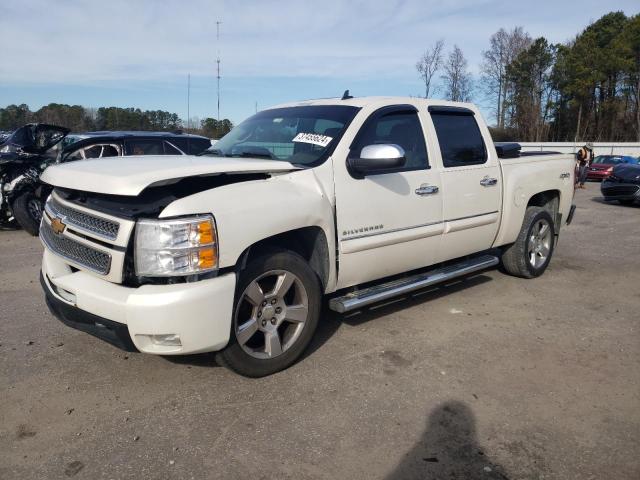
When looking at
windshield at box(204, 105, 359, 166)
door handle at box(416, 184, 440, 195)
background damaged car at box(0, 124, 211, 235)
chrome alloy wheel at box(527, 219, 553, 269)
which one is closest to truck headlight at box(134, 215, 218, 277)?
windshield at box(204, 105, 359, 166)

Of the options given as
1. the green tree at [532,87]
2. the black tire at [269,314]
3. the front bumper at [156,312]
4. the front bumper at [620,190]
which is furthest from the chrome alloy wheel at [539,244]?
the green tree at [532,87]

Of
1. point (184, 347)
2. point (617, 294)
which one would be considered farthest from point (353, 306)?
point (617, 294)

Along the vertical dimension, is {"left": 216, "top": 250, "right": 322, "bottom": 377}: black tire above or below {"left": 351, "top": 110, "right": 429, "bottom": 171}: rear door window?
below

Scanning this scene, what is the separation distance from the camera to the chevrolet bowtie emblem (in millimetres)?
3387

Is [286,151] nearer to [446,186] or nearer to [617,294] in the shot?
[446,186]

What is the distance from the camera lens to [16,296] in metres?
5.25

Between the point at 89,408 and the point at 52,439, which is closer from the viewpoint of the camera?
the point at 52,439

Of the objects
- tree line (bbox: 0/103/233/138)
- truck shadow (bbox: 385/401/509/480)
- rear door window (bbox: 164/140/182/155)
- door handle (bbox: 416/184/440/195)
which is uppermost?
tree line (bbox: 0/103/233/138)

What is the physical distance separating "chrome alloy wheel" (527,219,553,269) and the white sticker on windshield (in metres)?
3.09

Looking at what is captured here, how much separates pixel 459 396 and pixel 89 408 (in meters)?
2.28

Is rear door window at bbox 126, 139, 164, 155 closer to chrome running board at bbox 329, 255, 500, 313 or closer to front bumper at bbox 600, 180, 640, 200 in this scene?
chrome running board at bbox 329, 255, 500, 313

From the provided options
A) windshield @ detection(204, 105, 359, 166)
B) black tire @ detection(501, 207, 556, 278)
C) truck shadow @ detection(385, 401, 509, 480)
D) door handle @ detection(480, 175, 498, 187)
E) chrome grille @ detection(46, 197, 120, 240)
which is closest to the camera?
truck shadow @ detection(385, 401, 509, 480)

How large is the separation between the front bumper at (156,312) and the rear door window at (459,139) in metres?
2.57

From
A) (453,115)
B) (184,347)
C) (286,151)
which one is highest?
(453,115)
